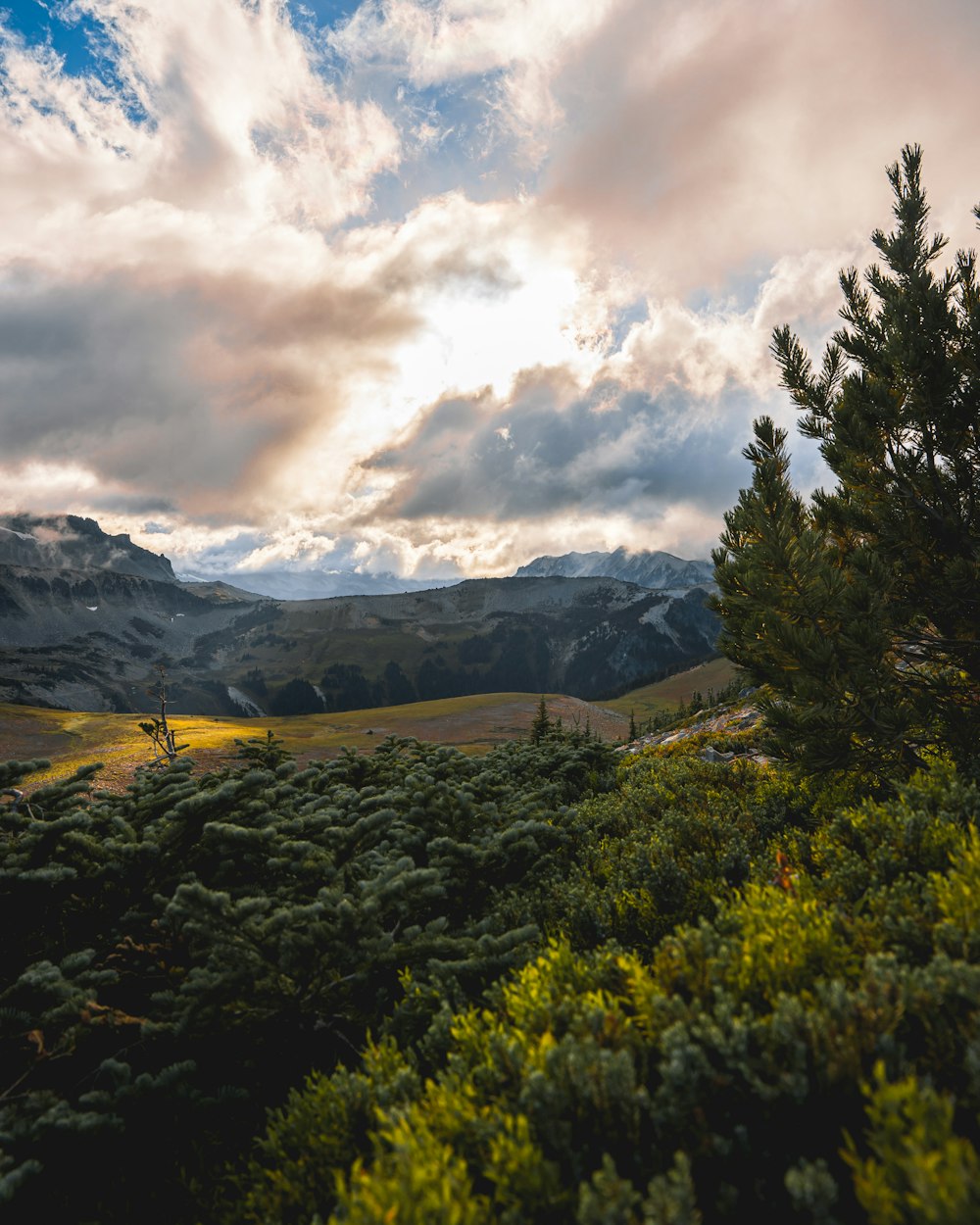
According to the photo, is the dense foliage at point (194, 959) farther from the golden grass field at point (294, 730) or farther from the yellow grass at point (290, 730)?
the golden grass field at point (294, 730)

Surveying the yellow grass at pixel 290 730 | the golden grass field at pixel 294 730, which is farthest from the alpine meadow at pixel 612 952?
the golden grass field at pixel 294 730

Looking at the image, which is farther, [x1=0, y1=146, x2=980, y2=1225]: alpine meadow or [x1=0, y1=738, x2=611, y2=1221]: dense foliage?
[x1=0, y1=738, x2=611, y2=1221]: dense foliage

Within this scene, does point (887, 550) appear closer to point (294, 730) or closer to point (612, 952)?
point (612, 952)

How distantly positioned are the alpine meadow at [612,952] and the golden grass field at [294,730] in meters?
A: 42.7

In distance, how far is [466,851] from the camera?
682cm

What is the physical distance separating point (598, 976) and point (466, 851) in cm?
293

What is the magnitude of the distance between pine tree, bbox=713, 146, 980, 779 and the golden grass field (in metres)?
45.2

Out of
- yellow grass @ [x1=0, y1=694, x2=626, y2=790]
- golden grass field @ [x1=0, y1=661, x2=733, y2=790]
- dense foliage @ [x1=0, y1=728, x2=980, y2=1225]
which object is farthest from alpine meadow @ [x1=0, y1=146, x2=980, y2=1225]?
golden grass field @ [x1=0, y1=661, x2=733, y2=790]

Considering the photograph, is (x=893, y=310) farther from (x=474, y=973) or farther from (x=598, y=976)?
(x=474, y=973)

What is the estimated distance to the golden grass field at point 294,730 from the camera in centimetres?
7319

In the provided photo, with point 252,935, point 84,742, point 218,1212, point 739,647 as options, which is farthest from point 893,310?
point 84,742

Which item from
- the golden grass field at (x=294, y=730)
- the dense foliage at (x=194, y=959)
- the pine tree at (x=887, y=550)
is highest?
the pine tree at (x=887, y=550)

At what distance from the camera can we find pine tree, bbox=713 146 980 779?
672 centimetres

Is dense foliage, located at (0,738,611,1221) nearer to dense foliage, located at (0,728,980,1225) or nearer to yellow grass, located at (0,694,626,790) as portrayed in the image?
dense foliage, located at (0,728,980,1225)
